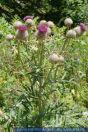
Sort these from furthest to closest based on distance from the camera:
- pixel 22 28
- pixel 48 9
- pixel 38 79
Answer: pixel 48 9, pixel 38 79, pixel 22 28

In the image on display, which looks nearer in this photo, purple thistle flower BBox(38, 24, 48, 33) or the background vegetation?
purple thistle flower BBox(38, 24, 48, 33)

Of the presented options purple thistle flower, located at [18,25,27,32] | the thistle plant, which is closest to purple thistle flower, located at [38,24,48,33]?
the thistle plant

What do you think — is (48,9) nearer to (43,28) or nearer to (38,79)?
(38,79)

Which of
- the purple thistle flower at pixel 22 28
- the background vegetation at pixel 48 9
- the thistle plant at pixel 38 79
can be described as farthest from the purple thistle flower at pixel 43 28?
the background vegetation at pixel 48 9

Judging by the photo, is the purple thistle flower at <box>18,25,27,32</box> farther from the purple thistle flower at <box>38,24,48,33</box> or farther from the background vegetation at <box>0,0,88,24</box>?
the background vegetation at <box>0,0,88,24</box>

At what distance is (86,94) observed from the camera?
4891 millimetres

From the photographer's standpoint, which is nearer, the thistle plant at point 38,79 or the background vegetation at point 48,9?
the thistle plant at point 38,79

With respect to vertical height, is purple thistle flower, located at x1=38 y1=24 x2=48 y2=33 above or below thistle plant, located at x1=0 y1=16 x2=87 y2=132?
above

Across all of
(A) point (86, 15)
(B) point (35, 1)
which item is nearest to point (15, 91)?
(B) point (35, 1)

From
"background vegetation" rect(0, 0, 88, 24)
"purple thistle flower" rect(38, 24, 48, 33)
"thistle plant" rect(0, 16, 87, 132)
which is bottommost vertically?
"thistle plant" rect(0, 16, 87, 132)

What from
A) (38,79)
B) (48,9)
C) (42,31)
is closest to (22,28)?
(42,31)

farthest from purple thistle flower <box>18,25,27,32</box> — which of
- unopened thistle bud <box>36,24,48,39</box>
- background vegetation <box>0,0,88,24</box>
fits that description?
background vegetation <box>0,0,88,24</box>

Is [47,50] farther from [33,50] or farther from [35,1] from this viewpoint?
[35,1]

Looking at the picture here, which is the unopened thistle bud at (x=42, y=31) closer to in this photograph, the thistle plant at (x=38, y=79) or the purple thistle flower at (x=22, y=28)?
the thistle plant at (x=38, y=79)
